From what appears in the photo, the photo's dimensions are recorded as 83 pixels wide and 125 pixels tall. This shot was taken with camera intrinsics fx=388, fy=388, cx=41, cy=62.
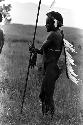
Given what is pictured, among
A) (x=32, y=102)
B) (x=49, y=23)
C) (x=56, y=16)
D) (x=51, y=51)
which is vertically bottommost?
(x=32, y=102)

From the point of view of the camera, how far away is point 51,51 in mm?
8742

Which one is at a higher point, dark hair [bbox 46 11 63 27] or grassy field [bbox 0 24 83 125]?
dark hair [bbox 46 11 63 27]

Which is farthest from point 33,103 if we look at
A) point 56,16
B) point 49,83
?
point 56,16

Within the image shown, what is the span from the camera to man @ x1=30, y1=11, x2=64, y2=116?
8711mm

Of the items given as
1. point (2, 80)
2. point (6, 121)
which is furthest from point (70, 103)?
point (2, 80)

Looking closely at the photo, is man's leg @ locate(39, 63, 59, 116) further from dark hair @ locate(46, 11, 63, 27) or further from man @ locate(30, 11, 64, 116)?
dark hair @ locate(46, 11, 63, 27)

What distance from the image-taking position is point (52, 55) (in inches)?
345

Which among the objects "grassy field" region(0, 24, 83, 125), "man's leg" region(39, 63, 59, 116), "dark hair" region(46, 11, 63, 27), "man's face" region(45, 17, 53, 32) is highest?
"dark hair" region(46, 11, 63, 27)

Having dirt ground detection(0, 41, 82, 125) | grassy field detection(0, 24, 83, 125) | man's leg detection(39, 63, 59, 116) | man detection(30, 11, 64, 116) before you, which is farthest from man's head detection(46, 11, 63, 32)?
dirt ground detection(0, 41, 82, 125)

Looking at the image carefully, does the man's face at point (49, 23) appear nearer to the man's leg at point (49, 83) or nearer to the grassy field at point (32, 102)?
the man's leg at point (49, 83)

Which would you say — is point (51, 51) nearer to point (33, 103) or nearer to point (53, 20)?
point (53, 20)

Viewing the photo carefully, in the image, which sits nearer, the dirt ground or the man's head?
the man's head

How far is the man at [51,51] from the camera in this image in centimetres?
871

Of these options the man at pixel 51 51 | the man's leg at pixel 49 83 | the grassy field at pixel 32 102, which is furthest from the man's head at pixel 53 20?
the grassy field at pixel 32 102
